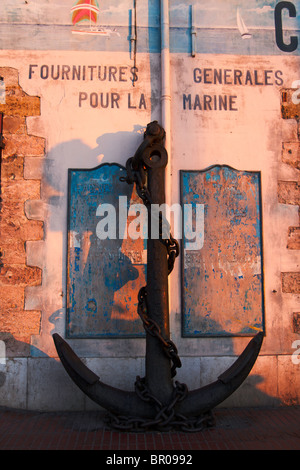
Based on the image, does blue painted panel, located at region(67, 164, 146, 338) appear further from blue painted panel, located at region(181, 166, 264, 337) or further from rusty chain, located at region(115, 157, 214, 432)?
rusty chain, located at region(115, 157, 214, 432)

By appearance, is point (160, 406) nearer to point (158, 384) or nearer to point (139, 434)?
point (158, 384)

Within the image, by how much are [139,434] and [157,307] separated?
103 centimetres

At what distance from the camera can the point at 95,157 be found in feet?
14.3

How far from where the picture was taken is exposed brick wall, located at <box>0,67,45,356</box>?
4148 millimetres

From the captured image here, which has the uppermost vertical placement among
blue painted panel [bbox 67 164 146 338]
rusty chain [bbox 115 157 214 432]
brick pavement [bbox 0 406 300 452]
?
blue painted panel [bbox 67 164 146 338]

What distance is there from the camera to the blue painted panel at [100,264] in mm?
4160

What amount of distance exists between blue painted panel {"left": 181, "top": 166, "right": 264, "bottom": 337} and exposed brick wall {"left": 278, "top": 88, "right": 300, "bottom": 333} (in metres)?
0.29

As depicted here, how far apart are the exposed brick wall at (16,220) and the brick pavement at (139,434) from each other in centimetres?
75

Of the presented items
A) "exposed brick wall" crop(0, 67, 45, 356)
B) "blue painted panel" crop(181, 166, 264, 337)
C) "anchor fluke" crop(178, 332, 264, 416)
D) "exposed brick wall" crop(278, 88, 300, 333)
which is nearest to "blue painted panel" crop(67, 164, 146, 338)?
"exposed brick wall" crop(0, 67, 45, 356)

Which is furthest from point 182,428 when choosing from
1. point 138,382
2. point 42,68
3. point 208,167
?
point 42,68

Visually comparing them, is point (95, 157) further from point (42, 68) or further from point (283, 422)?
point (283, 422)

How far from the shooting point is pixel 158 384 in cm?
336

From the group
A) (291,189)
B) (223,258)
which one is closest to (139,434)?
(223,258)

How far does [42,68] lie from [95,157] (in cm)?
119
